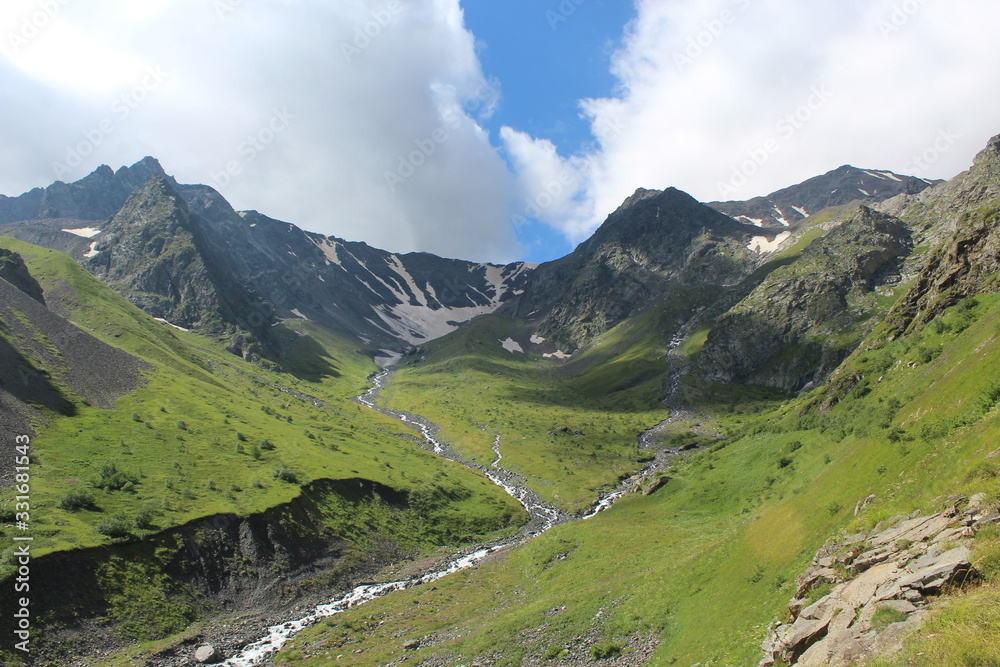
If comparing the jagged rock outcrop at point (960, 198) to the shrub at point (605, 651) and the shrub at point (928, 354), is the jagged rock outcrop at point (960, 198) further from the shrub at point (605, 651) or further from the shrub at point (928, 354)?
the shrub at point (605, 651)

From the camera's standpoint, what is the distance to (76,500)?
1686 inches

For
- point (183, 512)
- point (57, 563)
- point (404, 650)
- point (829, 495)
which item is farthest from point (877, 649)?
point (183, 512)

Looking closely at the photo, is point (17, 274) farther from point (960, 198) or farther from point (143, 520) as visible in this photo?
point (960, 198)

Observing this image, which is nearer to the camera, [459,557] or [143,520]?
[143,520]

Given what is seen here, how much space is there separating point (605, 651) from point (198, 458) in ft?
175

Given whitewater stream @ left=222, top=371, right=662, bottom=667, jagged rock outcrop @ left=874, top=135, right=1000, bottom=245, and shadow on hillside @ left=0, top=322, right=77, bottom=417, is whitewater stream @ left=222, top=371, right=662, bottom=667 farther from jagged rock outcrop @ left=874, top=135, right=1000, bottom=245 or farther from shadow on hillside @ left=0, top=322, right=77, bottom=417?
jagged rock outcrop @ left=874, top=135, right=1000, bottom=245

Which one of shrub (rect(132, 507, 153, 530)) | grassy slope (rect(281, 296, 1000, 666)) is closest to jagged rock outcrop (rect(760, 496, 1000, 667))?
grassy slope (rect(281, 296, 1000, 666))

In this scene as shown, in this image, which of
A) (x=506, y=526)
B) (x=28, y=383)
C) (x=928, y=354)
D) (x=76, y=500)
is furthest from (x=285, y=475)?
(x=928, y=354)

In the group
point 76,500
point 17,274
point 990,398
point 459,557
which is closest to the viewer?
point 990,398

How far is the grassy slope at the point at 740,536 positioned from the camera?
20.5m

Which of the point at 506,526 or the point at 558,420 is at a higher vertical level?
the point at 558,420

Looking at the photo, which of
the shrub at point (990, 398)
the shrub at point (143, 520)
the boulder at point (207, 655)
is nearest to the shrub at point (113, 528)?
the shrub at point (143, 520)

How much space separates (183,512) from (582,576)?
37.6 meters

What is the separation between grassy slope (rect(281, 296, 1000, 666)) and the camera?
20.5 m
